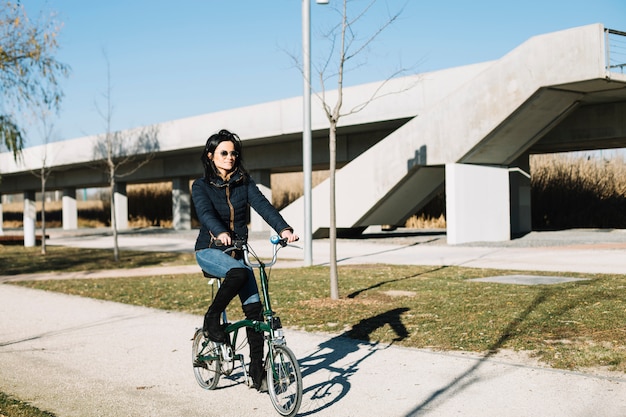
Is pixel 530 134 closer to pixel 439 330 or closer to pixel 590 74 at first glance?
pixel 590 74

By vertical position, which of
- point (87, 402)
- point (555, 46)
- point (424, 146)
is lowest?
point (87, 402)

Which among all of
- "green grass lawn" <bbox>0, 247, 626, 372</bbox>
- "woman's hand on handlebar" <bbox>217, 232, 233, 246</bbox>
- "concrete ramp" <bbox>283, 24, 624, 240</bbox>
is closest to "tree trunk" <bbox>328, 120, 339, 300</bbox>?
"green grass lawn" <bbox>0, 247, 626, 372</bbox>

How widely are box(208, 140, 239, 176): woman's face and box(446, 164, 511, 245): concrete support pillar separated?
1729 cm

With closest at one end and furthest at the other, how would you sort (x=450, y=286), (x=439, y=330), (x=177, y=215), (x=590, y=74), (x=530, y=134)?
1. (x=439, y=330)
2. (x=450, y=286)
3. (x=590, y=74)
4. (x=530, y=134)
5. (x=177, y=215)

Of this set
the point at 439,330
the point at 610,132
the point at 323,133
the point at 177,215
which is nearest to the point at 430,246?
the point at 610,132

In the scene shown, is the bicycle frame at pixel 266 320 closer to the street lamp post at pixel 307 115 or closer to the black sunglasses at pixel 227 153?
the black sunglasses at pixel 227 153

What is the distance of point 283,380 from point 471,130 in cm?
1745

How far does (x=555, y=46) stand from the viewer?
19.2 m

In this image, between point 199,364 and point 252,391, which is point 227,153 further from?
point 252,391

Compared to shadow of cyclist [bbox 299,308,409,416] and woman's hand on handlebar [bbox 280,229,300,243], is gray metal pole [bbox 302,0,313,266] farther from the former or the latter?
woman's hand on handlebar [bbox 280,229,300,243]

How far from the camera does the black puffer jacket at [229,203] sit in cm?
573

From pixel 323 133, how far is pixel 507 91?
1157cm

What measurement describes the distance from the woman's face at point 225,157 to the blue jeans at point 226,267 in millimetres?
667

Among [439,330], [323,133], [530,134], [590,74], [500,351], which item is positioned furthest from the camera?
[323,133]
